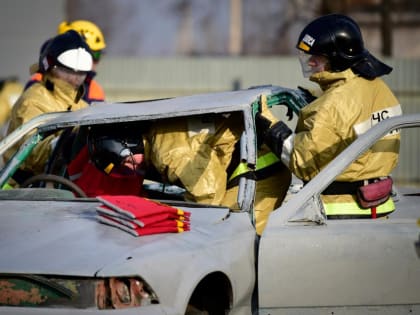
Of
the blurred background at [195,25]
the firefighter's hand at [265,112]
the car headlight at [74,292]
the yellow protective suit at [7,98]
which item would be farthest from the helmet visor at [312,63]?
the blurred background at [195,25]

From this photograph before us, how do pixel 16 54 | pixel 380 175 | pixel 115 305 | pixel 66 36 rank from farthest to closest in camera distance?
1. pixel 16 54
2. pixel 66 36
3. pixel 380 175
4. pixel 115 305

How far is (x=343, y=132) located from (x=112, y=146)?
53.5 inches

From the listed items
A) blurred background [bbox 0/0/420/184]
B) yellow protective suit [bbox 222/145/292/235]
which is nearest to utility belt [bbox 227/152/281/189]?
yellow protective suit [bbox 222/145/292/235]

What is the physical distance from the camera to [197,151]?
20.2 ft

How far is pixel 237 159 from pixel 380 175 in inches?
33.0

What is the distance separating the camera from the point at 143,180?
22.9 ft

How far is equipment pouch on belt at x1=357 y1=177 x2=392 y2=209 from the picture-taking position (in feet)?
19.5

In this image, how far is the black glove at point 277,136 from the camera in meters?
5.97

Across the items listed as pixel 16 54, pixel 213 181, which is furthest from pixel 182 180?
pixel 16 54

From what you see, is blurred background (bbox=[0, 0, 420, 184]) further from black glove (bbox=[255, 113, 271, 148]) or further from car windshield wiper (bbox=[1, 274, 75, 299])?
car windshield wiper (bbox=[1, 274, 75, 299])

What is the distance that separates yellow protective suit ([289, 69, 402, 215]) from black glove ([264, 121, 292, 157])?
0.21 feet

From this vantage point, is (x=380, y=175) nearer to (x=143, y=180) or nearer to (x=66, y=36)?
(x=143, y=180)

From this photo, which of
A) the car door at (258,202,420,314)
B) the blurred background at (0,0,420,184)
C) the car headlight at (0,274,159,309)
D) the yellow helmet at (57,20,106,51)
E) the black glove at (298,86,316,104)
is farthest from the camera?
the blurred background at (0,0,420,184)

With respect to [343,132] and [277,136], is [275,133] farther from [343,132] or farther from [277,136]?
[343,132]
